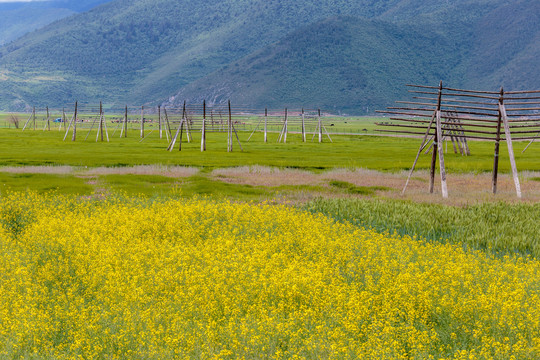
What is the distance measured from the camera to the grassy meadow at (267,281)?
26.7 feet

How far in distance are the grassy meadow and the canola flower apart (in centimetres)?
4

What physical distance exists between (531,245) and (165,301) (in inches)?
399

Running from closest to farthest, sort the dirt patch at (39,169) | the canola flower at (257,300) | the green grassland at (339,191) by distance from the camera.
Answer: the canola flower at (257,300), the green grassland at (339,191), the dirt patch at (39,169)

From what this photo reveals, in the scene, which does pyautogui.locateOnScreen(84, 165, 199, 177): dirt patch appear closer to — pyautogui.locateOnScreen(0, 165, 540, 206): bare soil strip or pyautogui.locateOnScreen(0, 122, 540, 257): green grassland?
pyautogui.locateOnScreen(0, 165, 540, 206): bare soil strip

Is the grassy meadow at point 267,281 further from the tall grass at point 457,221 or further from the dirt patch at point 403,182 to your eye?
the dirt patch at point 403,182

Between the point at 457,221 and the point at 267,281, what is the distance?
960cm

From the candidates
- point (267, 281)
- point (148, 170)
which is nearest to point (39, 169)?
point (148, 170)

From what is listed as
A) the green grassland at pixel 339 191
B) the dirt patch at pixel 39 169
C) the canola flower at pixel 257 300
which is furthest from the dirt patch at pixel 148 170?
the canola flower at pixel 257 300

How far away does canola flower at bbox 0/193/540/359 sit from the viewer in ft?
26.3

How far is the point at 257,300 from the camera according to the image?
9.79 metres

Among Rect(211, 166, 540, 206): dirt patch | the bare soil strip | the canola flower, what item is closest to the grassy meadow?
the canola flower

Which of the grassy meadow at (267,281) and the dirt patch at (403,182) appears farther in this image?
the dirt patch at (403,182)

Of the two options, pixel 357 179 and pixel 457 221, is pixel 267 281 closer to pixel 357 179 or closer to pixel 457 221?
pixel 457 221

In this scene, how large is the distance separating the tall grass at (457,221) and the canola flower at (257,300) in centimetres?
189
